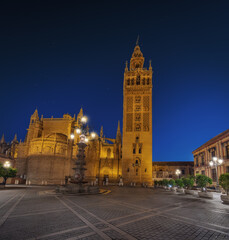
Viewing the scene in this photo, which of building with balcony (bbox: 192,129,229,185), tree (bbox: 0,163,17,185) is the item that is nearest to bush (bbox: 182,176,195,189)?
building with balcony (bbox: 192,129,229,185)

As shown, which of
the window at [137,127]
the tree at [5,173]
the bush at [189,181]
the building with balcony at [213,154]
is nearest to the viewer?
the bush at [189,181]

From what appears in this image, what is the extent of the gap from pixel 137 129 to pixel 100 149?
13.5 meters

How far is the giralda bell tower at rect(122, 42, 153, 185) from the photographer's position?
43022 mm

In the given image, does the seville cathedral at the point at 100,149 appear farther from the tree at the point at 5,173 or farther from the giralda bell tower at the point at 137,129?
the tree at the point at 5,173

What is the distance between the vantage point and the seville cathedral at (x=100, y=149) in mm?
41009

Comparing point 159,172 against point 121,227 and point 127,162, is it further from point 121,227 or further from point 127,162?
point 121,227

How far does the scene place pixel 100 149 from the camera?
5172cm

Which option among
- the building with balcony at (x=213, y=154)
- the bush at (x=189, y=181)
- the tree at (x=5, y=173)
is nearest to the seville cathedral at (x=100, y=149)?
the building with balcony at (x=213, y=154)

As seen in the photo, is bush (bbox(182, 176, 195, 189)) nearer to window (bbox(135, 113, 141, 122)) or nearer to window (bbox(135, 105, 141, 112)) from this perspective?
window (bbox(135, 113, 141, 122))

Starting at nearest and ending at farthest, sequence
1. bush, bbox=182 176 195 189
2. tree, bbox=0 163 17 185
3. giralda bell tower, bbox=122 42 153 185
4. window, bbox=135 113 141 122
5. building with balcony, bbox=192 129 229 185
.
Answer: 1. bush, bbox=182 176 195 189
2. tree, bbox=0 163 17 185
3. building with balcony, bbox=192 129 229 185
4. giralda bell tower, bbox=122 42 153 185
5. window, bbox=135 113 141 122

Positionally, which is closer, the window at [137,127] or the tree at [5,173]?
the tree at [5,173]

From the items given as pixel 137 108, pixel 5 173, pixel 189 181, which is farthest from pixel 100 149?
pixel 189 181

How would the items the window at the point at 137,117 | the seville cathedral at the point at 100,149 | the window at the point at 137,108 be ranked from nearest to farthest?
the seville cathedral at the point at 100,149 < the window at the point at 137,117 < the window at the point at 137,108

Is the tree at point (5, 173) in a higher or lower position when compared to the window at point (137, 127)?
lower
